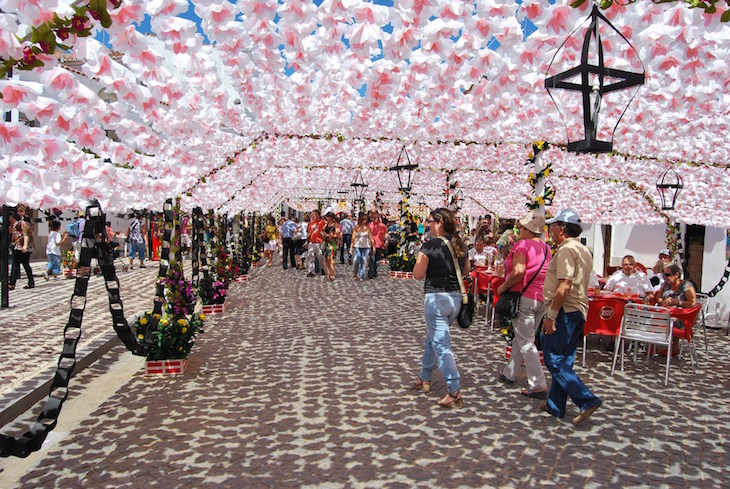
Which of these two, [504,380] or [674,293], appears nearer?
[504,380]

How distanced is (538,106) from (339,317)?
5169mm

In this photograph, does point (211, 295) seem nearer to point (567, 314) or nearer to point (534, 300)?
point (534, 300)

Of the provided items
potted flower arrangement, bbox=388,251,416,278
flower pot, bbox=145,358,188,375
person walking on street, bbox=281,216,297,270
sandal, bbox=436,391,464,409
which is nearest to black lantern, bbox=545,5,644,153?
sandal, bbox=436,391,464,409

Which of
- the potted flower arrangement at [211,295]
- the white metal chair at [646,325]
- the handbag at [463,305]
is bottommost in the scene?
the potted flower arrangement at [211,295]

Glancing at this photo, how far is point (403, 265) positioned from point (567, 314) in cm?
1258

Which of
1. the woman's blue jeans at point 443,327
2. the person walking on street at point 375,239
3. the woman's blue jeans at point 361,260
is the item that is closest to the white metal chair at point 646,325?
the woman's blue jeans at point 443,327

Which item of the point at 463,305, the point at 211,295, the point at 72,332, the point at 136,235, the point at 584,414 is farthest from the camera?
the point at 136,235

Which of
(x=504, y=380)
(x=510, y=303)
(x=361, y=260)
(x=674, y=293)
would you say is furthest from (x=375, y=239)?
(x=510, y=303)

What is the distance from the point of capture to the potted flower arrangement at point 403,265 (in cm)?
1734

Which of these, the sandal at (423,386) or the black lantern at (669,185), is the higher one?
the black lantern at (669,185)

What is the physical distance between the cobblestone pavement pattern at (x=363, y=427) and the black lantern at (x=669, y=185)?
11.8ft

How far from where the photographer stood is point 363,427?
4.80 meters

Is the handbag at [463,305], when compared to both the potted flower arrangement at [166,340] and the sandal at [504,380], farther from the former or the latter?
the potted flower arrangement at [166,340]

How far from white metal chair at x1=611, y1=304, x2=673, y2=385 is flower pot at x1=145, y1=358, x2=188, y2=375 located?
5.10 metres
